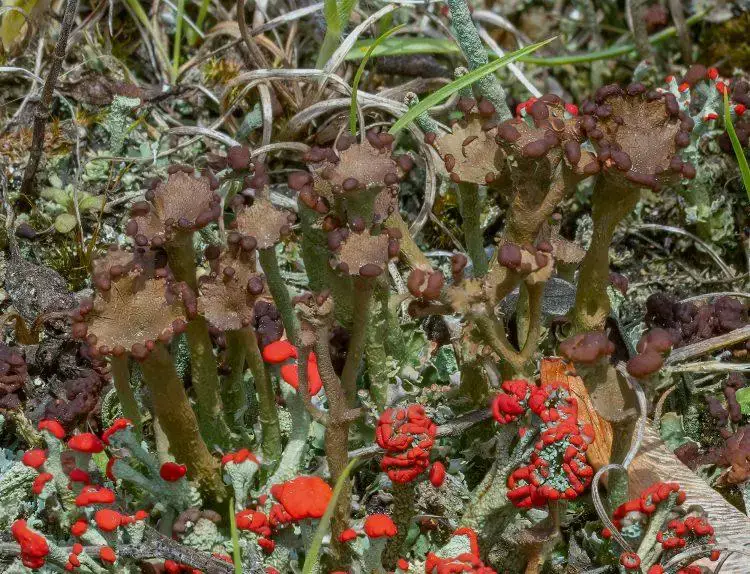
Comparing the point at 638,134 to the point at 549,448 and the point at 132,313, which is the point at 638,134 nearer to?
the point at 549,448

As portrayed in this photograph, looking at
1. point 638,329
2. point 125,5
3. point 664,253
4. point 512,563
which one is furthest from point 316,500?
point 125,5

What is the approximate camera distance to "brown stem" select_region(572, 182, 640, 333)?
2.10 m

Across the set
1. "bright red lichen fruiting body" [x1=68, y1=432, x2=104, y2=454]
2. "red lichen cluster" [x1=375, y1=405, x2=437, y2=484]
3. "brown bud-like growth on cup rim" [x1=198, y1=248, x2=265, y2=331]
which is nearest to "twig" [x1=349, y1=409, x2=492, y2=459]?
"red lichen cluster" [x1=375, y1=405, x2=437, y2=484]

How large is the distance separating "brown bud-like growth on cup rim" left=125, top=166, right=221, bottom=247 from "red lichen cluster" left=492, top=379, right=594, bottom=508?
79 centimetres

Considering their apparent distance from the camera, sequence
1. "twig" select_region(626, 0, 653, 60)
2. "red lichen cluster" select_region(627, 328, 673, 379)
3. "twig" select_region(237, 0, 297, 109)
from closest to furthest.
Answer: "red lichen cluster" select_region(627, 328, 673, 379)
"twig" select_region(237, 0, 297, 109)
"twig" select_region(626, 0, 653, 60)

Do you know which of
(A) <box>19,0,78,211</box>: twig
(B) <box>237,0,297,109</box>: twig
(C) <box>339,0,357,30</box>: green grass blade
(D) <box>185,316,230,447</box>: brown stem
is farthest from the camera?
(B) <box>237,0,297,109</box>: twig

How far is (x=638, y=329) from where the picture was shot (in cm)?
271

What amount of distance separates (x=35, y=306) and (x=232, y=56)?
1.37m

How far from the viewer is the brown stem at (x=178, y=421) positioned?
74.9 inches

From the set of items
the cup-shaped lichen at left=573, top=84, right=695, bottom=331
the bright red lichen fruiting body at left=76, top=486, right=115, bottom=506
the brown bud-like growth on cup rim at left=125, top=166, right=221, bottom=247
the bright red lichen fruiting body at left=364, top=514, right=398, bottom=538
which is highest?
the cup-shaped lichen at left=573, top=84, right=695, bottom=331

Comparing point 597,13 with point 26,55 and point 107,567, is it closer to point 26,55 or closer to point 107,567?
point 26,55

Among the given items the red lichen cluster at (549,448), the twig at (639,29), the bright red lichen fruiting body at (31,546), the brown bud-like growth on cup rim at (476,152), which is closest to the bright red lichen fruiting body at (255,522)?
the bright red lichen fruiting body at (31,546)

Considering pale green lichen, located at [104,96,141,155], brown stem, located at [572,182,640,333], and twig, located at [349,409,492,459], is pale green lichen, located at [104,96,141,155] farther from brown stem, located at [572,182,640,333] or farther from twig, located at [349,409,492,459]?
brown stem, located at [572,182,640,333]

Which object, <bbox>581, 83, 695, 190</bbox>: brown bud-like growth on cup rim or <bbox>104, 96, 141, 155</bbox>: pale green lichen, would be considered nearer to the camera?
<bbox>581, 83, 695, 190</bbox>: brown bud-like growth on cup rim
